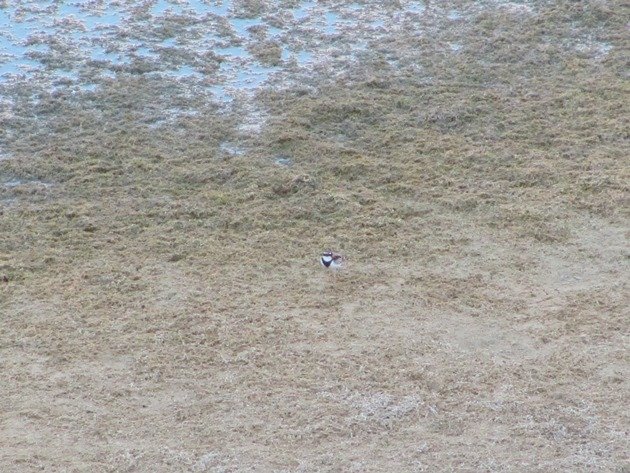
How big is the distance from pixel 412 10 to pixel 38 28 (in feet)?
7.78

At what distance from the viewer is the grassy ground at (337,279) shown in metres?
3.38

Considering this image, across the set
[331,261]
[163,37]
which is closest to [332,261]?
[331,261]

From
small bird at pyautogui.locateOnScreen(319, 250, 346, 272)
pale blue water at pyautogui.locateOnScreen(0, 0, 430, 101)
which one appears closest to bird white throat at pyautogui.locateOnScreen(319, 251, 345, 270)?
small bird at pyautogui.locateOnScreen(319, 250, 346, 272)

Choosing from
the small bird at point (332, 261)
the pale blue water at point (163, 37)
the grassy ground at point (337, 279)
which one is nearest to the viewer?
the grassy ground at point (337, 279)

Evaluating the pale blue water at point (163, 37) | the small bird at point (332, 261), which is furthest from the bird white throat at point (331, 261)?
the pale blue water at point (163, 37)

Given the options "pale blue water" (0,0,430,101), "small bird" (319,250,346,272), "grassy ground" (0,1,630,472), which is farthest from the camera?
"pale blue water" (0,0,430,101)

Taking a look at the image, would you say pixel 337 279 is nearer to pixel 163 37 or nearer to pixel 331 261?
pixel 331 261

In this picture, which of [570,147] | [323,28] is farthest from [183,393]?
[323,28]

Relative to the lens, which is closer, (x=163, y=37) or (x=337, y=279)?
(x=337, y=279)

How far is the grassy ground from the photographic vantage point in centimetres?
338

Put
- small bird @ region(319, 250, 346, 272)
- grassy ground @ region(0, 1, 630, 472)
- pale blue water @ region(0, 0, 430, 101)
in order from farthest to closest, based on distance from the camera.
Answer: pale blue water @ region(0, 0, 430, 101) → small bird @ region(319, 250, 346, 272) → grassy ground @ region(0, 1, 630, 472)

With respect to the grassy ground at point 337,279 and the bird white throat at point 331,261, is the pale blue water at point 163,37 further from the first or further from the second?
the bird white throat at point 331,261

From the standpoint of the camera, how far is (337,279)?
4.20m

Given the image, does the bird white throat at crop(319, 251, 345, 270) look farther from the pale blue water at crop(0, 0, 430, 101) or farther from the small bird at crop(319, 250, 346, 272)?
the pale blue water at crop(0, 0, 430, 101)
